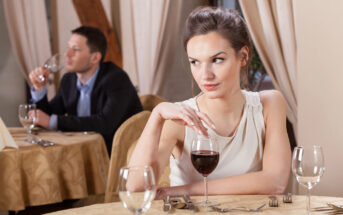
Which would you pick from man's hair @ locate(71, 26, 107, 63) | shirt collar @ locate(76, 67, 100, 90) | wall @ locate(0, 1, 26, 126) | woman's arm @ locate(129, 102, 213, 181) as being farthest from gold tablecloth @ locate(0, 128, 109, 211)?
wall @ locate(0, 1, 26, 126)

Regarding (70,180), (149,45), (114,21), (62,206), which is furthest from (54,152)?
(114,21)

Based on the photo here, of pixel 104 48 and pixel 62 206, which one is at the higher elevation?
pixel 104 48

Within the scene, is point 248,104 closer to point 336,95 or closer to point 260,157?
point 260,157

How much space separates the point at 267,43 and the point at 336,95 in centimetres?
122

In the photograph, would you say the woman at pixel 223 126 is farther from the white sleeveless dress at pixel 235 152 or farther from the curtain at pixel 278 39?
the curtain at pixel 278 39

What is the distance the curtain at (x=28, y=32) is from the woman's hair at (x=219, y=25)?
3.81 m

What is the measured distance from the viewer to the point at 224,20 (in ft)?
6.48

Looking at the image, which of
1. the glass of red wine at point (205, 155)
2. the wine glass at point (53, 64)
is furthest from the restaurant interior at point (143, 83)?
the wine glass at point (53, 64)

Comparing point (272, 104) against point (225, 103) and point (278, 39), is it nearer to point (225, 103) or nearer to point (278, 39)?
point (225, 103)

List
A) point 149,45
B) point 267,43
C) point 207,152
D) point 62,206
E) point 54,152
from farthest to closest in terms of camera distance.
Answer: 1. point 149,45
2. point 267,43
3. point 62,206
4. point 54,152
5. point 207,152

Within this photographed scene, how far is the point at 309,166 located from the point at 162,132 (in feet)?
2.24

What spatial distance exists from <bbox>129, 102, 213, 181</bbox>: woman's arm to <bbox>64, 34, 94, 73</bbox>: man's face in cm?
226

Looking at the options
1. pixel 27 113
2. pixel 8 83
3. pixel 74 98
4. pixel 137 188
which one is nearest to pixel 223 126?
pixel 137 188

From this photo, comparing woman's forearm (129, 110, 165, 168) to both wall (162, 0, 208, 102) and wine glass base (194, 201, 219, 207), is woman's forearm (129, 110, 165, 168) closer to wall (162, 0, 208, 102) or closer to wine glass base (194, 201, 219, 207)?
wine glass base (194, 201, 219, 207)
